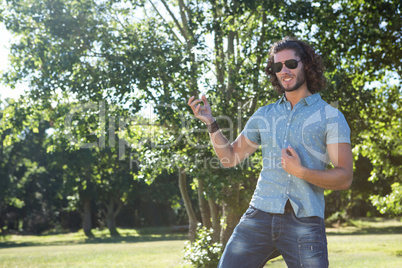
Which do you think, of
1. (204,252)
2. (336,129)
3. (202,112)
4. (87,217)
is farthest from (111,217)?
(336,129)

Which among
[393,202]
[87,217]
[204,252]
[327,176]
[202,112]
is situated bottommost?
[87,217]

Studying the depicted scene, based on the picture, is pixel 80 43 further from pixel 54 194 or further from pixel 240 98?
pixel 54 194

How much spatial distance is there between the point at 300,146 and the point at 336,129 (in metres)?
0.24

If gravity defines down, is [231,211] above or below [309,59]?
below

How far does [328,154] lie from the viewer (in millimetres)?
2752

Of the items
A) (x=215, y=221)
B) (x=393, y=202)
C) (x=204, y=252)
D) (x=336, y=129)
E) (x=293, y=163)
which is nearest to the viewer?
(x=293, y=163)

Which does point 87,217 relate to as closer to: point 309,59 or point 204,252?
point 204,252

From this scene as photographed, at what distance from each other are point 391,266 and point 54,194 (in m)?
38.8

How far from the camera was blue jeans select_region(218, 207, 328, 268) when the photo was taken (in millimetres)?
2668

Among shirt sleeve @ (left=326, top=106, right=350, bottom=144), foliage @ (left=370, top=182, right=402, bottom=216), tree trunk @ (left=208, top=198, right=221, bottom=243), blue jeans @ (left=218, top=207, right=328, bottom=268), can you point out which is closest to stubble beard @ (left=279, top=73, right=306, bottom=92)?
shirt sleeve @ (left=326, top=106, right=350, bottom=144)

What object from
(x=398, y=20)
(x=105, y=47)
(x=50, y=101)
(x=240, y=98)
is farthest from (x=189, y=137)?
(x=398, y=20)

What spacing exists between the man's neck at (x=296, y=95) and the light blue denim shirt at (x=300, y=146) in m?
0.03

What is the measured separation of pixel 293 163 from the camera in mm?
2564

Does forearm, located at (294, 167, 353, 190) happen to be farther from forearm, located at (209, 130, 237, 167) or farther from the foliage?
the foliage
